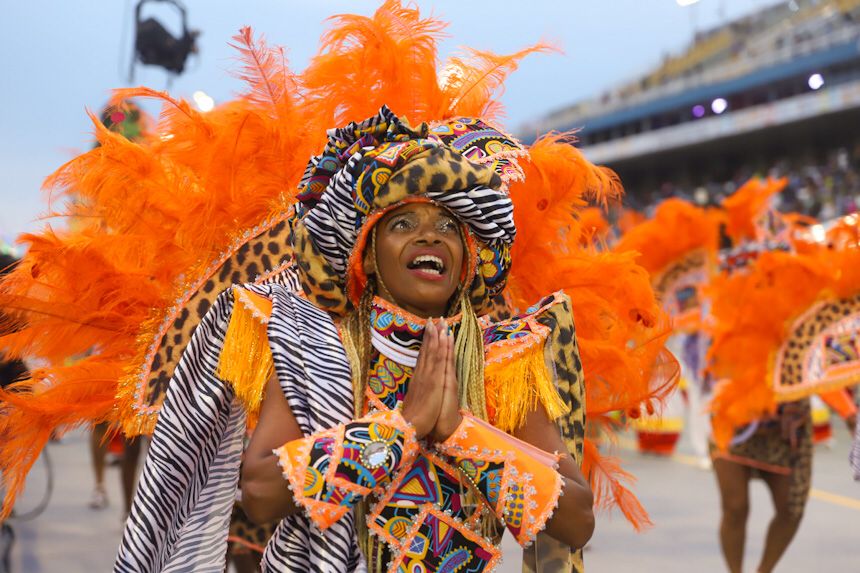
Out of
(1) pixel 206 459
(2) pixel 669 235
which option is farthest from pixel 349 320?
(2) pixel 669 235

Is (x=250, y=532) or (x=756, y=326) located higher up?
(x=756, y=326)

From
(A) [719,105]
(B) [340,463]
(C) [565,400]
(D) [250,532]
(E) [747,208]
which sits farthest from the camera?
(A) [719,105]

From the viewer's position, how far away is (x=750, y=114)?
3588 centimetres

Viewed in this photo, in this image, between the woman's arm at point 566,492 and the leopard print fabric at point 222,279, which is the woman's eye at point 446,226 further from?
the leopard print fabric at point 222,279

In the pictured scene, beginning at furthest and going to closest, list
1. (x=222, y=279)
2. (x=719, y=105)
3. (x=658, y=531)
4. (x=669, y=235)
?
1. (x=719, y=105)
2. (x=669, y=235)
3. (x=658, y=531)
4. (x=222, y=279)

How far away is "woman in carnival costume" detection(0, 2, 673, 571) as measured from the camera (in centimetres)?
202

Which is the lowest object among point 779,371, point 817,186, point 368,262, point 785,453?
point 817,186

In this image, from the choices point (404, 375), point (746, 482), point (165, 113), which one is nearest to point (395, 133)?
point (404, 375)

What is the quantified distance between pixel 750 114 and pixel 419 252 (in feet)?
119

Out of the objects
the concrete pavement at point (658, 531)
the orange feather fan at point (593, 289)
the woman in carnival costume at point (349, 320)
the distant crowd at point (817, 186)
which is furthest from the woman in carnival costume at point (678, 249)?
the distant crowd at point (817, 186)

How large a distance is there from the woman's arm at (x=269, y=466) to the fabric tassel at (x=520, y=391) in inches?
17.9

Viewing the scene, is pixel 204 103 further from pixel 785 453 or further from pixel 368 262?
pixel 785 453

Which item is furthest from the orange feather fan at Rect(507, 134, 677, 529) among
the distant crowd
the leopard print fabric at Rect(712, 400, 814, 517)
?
the distant crowd

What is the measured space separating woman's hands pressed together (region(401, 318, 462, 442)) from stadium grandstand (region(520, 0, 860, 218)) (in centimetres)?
2517
